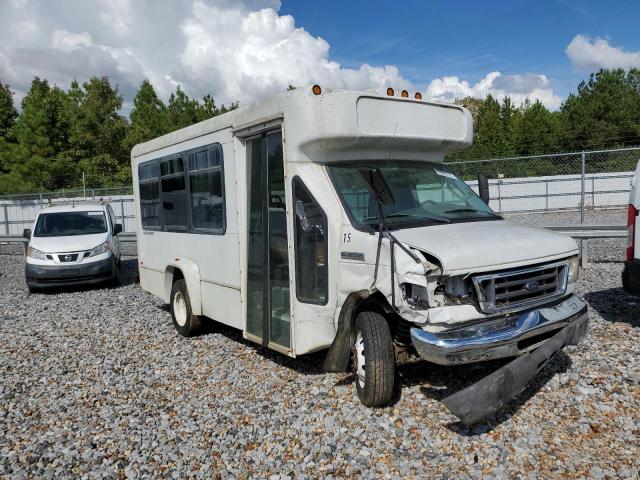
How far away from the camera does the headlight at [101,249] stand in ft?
40.9

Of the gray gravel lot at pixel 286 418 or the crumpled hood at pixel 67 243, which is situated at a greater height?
the crumpled hood at pixel 67 243

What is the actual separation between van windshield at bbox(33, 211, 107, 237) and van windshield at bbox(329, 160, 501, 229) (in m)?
9.73

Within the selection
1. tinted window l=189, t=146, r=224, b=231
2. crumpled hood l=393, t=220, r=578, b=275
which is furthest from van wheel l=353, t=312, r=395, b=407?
tinted window l=189, t=146, r=224, b=231

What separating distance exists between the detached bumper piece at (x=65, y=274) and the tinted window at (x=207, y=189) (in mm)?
5995

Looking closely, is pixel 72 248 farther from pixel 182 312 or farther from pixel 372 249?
pixel 372 249

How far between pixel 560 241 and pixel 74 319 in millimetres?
7996

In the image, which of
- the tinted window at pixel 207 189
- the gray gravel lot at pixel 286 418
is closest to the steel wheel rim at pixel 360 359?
the gray gravel lot at pixel 286 418

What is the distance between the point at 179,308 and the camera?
791 centimetres

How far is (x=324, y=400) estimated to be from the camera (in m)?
5.10

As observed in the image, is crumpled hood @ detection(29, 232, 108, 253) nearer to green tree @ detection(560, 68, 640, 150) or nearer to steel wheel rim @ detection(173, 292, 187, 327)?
steel wheel rim @ detection(173, 292, 187, 327)

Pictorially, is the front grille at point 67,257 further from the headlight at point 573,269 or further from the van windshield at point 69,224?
the headlight at point 573,269

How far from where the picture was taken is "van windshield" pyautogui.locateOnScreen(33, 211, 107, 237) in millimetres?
13039

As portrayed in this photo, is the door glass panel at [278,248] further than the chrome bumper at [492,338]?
Yes

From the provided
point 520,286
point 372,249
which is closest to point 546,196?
point 520,286
